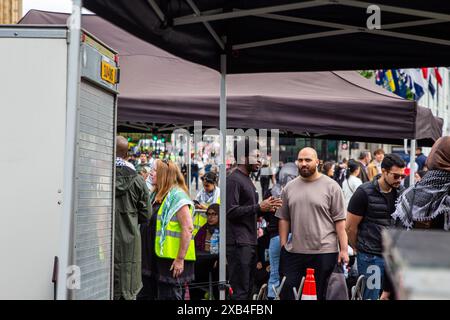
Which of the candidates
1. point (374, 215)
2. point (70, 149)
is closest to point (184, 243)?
point (374, 215)

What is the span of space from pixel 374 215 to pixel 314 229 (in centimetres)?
70

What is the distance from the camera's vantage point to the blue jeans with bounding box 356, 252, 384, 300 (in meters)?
7.33

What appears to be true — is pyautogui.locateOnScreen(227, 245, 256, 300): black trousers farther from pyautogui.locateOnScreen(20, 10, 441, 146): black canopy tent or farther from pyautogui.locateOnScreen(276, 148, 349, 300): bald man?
pyautogui.locateOnScreen(20, 10, 441, 146): black canopy tent

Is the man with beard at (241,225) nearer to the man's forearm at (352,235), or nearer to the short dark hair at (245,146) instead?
the short dark hair at (245,146)

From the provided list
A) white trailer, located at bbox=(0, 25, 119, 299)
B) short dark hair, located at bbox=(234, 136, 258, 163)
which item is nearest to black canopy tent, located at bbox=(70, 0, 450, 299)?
white trailer, located at bbox=(0, 25, 119, 299)

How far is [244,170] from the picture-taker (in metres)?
7.93

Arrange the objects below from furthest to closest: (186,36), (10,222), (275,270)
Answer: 1. (275,270)
2. (186,36)
3. (10,222)

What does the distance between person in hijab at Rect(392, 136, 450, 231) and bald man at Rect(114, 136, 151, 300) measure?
274cm

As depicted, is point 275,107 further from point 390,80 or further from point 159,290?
point 390,80

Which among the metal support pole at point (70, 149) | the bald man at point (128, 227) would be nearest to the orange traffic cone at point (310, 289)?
the bald man at point (128, 227)

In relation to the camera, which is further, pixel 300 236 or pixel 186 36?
pixel 300 236

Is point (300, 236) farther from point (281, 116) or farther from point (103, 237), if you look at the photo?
point (103, 237)
